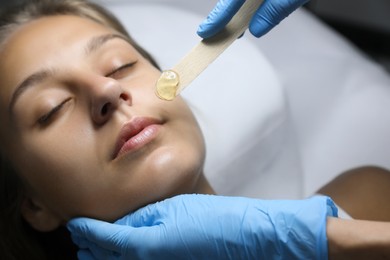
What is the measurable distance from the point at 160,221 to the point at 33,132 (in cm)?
34

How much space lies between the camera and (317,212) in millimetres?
863

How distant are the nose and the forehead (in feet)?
0.41

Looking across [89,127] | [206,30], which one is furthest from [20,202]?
[206,30]

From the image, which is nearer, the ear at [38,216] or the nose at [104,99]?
the nose at [104,99]

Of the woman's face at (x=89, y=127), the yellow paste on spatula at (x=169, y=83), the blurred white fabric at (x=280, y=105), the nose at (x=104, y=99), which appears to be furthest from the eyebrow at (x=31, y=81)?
the blurred white fabric at (x=280, y=105)

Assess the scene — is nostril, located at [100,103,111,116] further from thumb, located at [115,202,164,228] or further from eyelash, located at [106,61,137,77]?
thumb, located at [115,202,164,228]

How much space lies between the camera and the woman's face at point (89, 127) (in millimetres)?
1020

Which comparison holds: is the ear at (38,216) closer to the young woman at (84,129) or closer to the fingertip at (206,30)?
the young woman at (84,129)

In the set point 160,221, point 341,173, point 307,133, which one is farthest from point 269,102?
point 160,221

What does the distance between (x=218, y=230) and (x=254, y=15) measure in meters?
0.47

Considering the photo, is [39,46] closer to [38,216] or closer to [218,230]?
[38,216]

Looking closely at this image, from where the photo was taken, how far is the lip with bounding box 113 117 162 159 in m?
1.01

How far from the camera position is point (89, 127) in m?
1.04

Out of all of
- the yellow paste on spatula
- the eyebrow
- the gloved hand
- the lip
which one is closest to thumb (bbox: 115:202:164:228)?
the gloved hand
